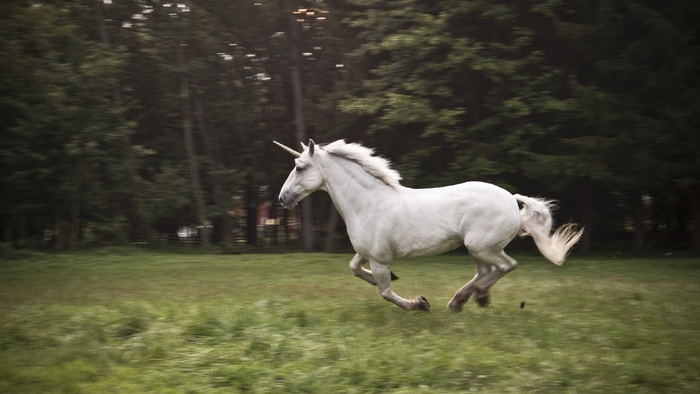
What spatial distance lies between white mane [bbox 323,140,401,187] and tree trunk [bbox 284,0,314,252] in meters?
15.2

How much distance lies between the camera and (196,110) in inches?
1053

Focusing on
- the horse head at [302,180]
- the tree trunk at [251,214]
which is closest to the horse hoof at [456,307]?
the horse head at [302,180]

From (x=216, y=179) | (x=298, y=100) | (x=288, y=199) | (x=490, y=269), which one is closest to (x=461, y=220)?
(x=490, y=269)

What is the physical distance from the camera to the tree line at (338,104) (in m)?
19.7

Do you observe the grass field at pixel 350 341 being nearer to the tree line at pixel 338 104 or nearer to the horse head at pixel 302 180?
the horse head at pixel 302 180

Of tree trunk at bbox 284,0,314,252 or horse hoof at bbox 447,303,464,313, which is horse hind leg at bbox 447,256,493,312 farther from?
tree trunk at bbox 284,0,314,252

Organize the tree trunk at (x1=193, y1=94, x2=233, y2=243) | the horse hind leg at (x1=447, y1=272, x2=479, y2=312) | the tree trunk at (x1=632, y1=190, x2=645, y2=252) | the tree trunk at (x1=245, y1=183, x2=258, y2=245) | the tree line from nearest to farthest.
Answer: the horse hind leg at (x1=447, y1=272, x2=479, y2=312), the tree line, the tree trunk at (x1=632, y1=190, x2=645, y2=252), the tree trunk at (x1=193, y1=94, x2=233, y2=243), the tree trunk at (x1=245, y1=183, x2=258, y2=245)

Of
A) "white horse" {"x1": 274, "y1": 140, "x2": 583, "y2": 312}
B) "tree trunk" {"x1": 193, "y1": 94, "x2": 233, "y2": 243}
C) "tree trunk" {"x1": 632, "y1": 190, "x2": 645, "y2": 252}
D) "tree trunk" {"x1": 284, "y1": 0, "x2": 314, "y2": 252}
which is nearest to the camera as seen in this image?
"white horse" {"x1": 274, "y1": 140, "x2": 583, "y2": 312}

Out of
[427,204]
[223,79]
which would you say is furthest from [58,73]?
[427,204]

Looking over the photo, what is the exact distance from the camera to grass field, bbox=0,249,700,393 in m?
5.85

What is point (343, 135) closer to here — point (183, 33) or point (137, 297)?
point (183, 33)

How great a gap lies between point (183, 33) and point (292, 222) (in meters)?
Result: 10.4

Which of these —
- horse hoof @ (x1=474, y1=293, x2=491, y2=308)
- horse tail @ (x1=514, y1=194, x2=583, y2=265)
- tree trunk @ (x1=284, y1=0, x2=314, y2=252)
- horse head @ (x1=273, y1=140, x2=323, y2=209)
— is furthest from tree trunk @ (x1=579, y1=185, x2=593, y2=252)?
horse head @ (x1=273, y1=140, x2=323, y2=209)

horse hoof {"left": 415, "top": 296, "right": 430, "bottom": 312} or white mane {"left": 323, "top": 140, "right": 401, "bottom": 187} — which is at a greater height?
white mane {"left": 323, "top": 140, "right": 401, "bottom": 187}
